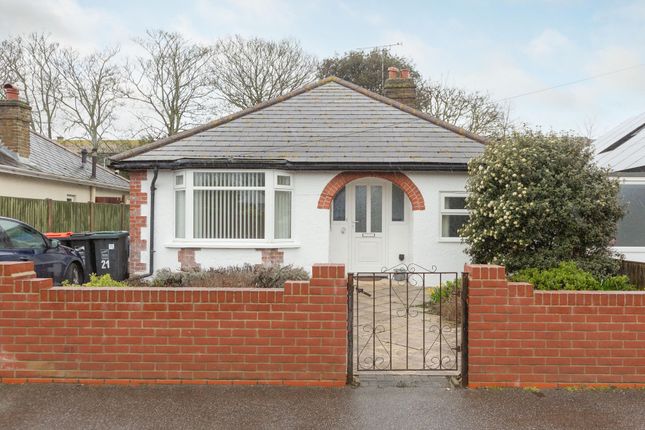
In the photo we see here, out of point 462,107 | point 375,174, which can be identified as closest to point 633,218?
point 375,174

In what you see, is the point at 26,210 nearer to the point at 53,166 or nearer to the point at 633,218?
the point at 53,166

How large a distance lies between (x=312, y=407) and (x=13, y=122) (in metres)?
16.0

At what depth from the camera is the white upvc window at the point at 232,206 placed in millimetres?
9945

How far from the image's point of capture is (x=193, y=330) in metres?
4.46

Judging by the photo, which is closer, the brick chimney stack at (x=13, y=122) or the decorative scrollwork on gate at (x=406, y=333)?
the decorative scrollwork on gate at (x=406, y=333)

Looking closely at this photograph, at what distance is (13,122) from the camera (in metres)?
15.9

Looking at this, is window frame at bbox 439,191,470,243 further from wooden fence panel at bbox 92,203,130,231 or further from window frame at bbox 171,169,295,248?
wooden fence panel at bbox 92,203,130,231

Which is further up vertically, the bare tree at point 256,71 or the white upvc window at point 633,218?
the bare tree at point 256,71

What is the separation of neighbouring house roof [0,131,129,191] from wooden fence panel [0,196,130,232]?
4.21 ft

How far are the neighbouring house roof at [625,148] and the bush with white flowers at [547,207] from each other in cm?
224

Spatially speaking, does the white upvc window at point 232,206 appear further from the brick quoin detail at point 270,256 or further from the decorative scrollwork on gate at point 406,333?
the decorative scrollwork on gate at point 406,333

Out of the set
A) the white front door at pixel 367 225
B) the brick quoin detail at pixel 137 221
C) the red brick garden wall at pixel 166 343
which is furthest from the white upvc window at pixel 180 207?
the red brick garden wall at pixel 166 343

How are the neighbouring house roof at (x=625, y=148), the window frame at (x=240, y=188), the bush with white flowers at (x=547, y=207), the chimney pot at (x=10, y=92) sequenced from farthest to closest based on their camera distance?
the chimney pot at (x=10, y=92)
the neighbouring house roof at (x=625, y=148)
the window frame at (x=240, y=188)
the bush with white flowers at (x=547, y=207)

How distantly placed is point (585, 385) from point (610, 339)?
1.52ft
